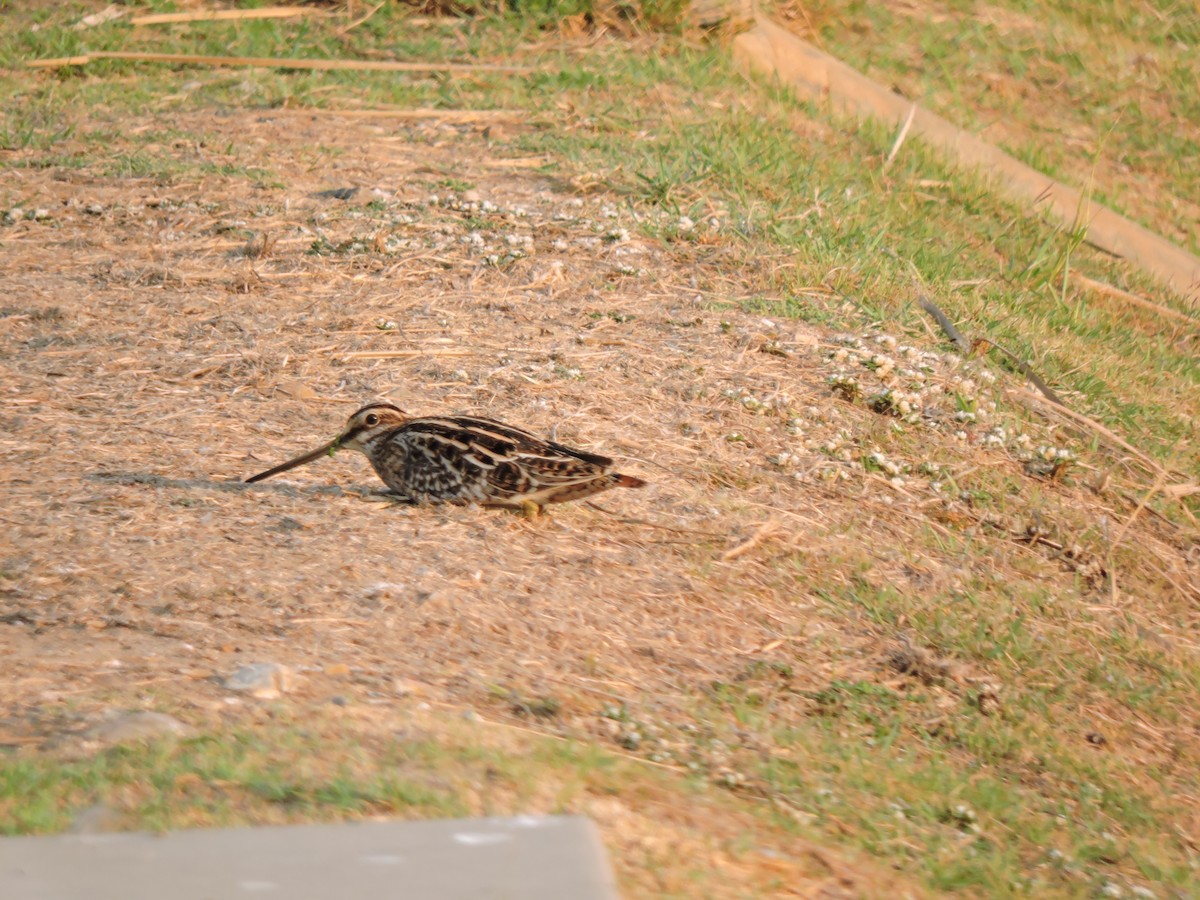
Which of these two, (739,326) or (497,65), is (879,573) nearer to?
(739,326)

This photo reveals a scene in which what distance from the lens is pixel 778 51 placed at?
13.4 m

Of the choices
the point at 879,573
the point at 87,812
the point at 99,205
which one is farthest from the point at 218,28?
the point at 87,812

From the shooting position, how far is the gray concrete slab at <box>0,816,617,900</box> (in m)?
3.20

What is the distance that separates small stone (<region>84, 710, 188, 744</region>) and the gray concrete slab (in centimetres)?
47

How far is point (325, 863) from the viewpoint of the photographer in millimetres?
3303

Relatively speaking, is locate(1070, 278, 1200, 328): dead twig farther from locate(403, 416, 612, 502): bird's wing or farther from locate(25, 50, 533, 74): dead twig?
locate(403, 416, 612, 502): bird's wing

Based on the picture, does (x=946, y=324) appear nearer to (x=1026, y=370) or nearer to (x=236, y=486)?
(x=1026, y=370)

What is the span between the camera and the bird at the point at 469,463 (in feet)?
18.9

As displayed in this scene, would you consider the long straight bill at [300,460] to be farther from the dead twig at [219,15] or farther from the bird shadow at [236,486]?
the dead twig at [219,15]

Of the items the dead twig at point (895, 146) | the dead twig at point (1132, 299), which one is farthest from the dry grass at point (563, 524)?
the dead twig at point (1132, 299)

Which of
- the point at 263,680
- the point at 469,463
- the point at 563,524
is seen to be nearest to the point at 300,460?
the point at 469,463

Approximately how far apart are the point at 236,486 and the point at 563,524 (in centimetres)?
136

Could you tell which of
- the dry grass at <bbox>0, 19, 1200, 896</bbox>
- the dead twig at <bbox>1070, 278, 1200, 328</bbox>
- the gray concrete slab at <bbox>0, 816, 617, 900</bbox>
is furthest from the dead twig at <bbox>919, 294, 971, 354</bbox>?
the gray concrete slab at <bbox>0, 816, 617, 900</bbox>

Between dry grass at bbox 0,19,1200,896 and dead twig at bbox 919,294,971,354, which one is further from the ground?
dead twig at bbox 919,294,971,354
